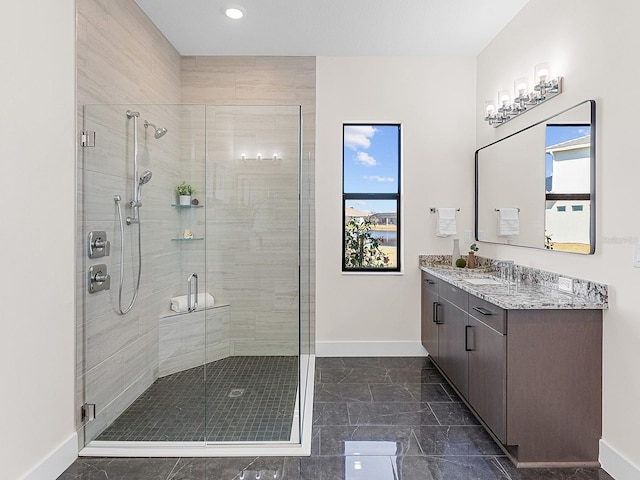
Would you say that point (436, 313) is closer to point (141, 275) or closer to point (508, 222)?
point (508, 222)

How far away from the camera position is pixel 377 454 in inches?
89.4

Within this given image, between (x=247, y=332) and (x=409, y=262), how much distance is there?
2068 mm

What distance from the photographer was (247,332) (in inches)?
95.9

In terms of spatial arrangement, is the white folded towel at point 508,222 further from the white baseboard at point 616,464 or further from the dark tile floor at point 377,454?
the white baseboard at point 616,464

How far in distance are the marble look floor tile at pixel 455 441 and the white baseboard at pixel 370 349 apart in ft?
4.67

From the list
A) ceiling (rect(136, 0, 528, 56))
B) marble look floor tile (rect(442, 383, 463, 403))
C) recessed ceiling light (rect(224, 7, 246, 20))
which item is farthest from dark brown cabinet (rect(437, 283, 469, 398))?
recessed ceiling light (rect(224, 7, 246, 20))

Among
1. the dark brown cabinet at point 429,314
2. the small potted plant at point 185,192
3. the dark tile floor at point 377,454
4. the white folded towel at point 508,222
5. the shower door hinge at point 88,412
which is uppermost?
the small potted plant at point 185,192

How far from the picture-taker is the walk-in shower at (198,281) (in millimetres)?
2373

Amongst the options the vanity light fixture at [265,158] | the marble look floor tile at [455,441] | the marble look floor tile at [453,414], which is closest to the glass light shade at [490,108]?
the vanity light fixture at [265,158]

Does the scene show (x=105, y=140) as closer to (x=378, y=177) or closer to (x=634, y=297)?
(x=378, y=177)

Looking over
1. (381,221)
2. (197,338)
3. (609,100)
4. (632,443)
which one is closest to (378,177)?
(381,221)

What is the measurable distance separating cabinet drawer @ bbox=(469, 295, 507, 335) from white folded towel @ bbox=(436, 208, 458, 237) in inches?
52.6

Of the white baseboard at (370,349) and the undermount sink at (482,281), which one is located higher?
the undermount sink at (482,281)
